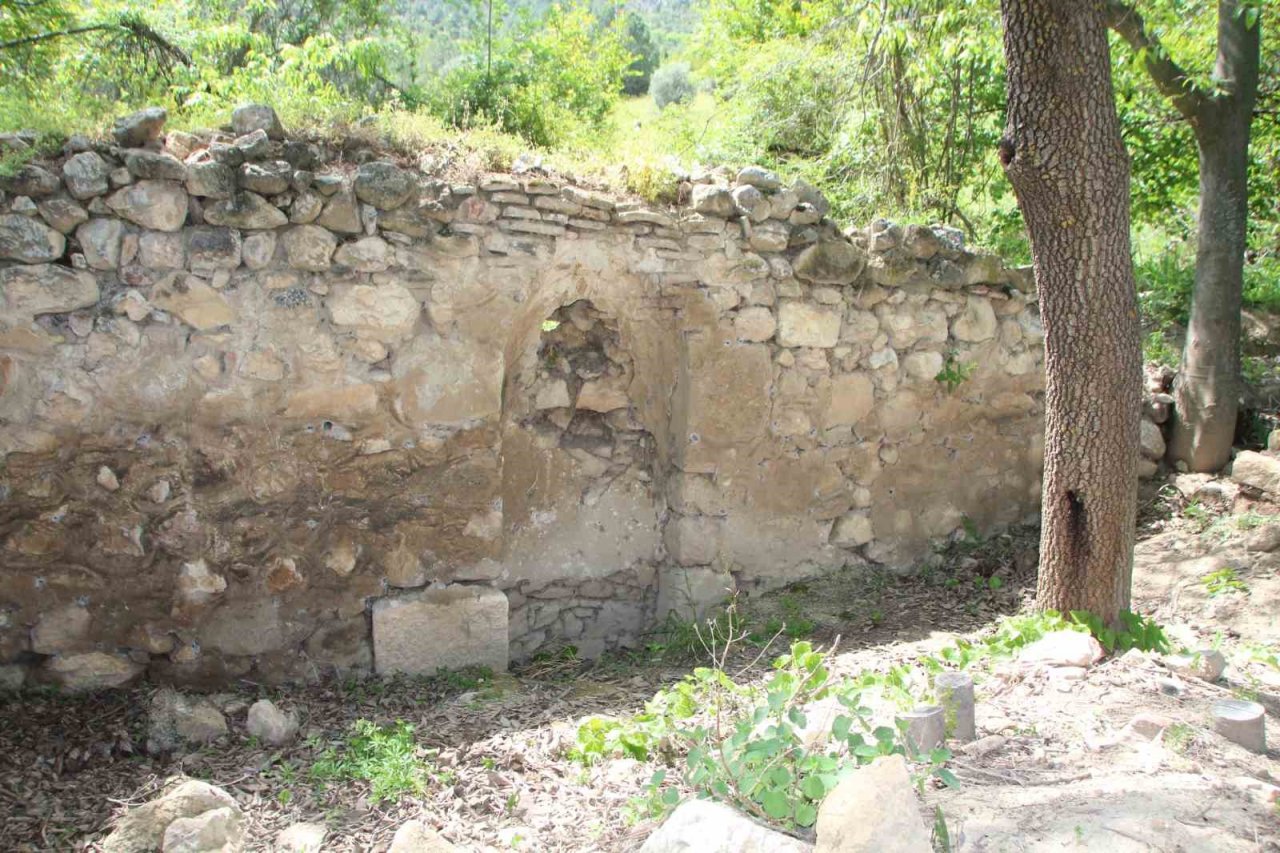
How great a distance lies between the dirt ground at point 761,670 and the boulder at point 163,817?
6.0 inches

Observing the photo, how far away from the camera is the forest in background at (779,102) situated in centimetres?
473

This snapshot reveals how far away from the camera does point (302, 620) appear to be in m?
3.95

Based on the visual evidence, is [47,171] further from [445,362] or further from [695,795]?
[695,795]

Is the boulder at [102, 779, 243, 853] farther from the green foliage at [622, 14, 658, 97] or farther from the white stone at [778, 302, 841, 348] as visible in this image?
the green foliage at [622, 14, 658, 97]

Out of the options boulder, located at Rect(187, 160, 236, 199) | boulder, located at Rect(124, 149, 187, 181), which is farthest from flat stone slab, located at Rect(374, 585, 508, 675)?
boulder, located at Rect(124, 149, 187, 181)

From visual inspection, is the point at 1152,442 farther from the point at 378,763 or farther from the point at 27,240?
the point at 27,240

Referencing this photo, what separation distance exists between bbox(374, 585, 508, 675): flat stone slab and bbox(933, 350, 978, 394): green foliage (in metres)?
2.62

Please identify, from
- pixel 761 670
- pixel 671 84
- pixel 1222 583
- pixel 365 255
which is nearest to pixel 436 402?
pixel 365 255

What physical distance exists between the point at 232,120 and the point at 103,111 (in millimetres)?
709

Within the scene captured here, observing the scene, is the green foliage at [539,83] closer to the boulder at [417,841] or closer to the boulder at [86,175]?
the boulder at [86,175]

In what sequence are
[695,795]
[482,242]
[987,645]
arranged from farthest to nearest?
[482,242] → [987,645] → [695,795]

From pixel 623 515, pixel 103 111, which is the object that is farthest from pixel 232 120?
pixel 623 515

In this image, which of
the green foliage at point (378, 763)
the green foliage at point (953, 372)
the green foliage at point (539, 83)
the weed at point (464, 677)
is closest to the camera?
the green foliage at point (378, 763)

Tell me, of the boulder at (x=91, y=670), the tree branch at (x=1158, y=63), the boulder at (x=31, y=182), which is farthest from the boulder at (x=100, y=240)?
the tree branch at (x=1158, y=63)
